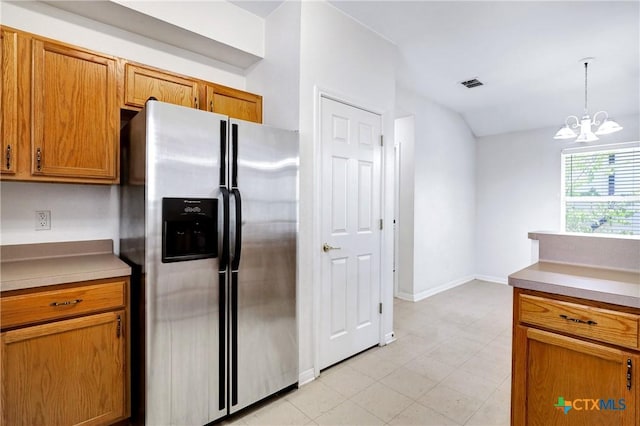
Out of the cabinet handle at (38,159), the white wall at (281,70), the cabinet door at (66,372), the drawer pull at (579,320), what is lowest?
the cabinet door at (66,372)

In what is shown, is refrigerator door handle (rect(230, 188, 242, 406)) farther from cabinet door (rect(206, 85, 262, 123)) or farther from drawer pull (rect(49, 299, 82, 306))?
cabinet door (rect(206, 85, 262, 123))

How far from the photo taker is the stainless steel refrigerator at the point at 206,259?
160 cm

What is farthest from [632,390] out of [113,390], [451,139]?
[451,139]

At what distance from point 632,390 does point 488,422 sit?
0.84m

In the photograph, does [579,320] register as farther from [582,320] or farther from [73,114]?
[73,114]

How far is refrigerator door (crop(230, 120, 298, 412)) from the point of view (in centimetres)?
185

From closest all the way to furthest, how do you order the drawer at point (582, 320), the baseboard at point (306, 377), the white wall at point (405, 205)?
the drawer at point (582, 320)
the baseboard at point (306, 377)
the white wall at point (405, 205)

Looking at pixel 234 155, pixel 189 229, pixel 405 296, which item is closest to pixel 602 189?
pixel 405 296

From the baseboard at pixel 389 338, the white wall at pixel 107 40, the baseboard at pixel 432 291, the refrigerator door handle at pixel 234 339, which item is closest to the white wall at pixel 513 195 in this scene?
the baseboard at pixel 432 291

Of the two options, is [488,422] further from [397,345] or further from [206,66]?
[206,66]

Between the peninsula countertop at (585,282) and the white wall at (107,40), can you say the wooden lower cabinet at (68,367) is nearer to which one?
the white wall at (107,40)

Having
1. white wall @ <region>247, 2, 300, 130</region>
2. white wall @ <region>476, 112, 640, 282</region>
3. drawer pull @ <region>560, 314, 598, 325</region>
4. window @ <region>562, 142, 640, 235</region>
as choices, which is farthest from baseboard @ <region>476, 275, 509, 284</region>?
white wall @ <region>247, 2, 300, 130</region>

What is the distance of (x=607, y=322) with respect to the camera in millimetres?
1294

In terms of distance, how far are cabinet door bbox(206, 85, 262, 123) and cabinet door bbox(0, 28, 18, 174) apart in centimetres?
100
